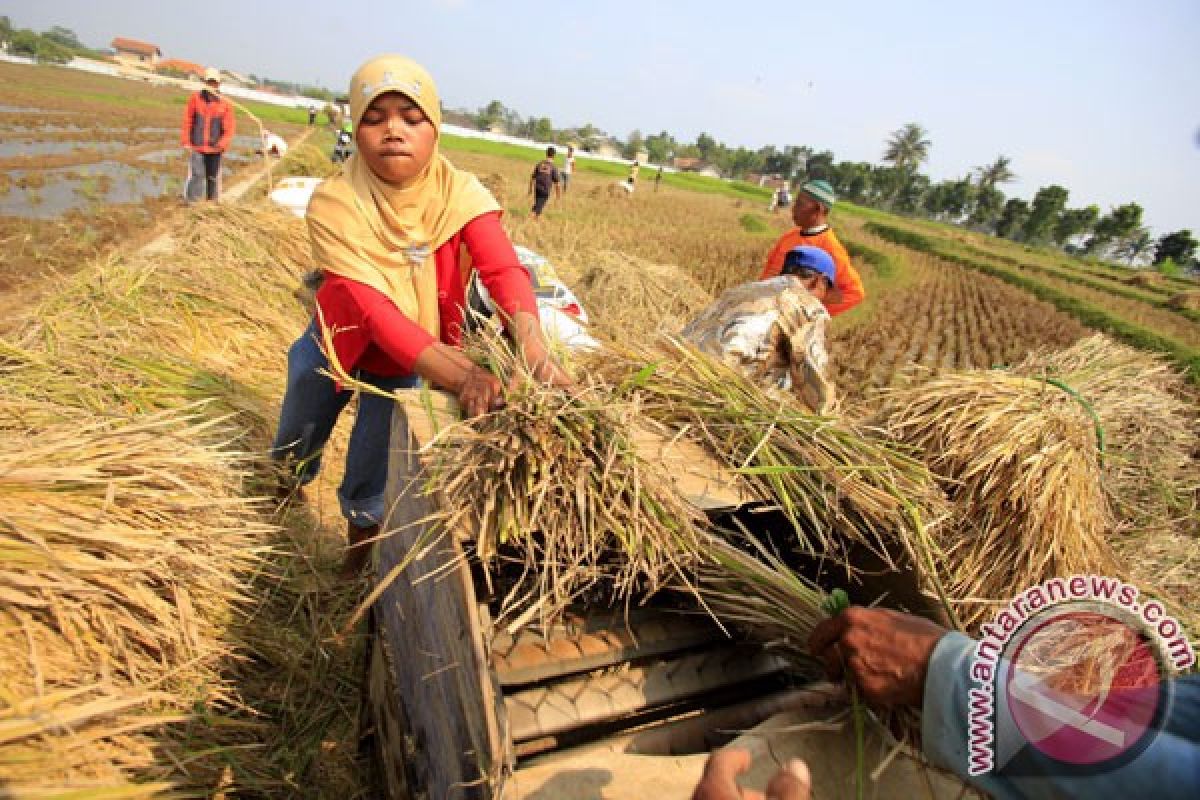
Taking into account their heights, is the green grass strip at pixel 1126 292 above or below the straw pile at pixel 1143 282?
below

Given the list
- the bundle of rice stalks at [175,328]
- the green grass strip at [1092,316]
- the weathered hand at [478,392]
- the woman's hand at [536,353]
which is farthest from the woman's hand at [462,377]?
the green grass strip at [1092,316]

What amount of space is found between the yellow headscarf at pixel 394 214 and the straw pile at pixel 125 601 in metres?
→ 0.65

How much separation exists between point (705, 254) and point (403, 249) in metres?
14.0

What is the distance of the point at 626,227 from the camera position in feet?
57.2

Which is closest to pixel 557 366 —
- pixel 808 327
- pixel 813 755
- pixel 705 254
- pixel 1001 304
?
pixel 813 755

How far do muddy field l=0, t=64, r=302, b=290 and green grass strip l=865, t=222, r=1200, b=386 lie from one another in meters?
12.3

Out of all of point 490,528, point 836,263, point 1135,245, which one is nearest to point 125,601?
point 490,528

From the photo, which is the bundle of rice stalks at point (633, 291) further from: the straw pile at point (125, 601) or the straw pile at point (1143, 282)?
the straw pile at point (1143, 282)

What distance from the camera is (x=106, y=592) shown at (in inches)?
53.7

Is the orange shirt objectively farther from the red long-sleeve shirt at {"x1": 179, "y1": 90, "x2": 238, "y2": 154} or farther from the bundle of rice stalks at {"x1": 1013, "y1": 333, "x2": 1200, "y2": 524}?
the red long-sleeve shirt at {"x1": 179, "y1": 90, "x2": 238, "y2": 154}

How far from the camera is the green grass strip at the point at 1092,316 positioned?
38.7ft

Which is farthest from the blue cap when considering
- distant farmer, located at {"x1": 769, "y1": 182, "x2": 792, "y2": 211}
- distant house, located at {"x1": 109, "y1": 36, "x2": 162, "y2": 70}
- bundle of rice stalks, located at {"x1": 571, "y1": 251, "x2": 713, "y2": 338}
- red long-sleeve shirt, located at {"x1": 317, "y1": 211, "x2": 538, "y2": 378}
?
distant house, located at {"x1": 109, "y1": 36, "x2": 162, "y2": 70}

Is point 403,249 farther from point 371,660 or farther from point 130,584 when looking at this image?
point 371,660

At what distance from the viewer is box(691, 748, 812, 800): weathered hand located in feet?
2.80
